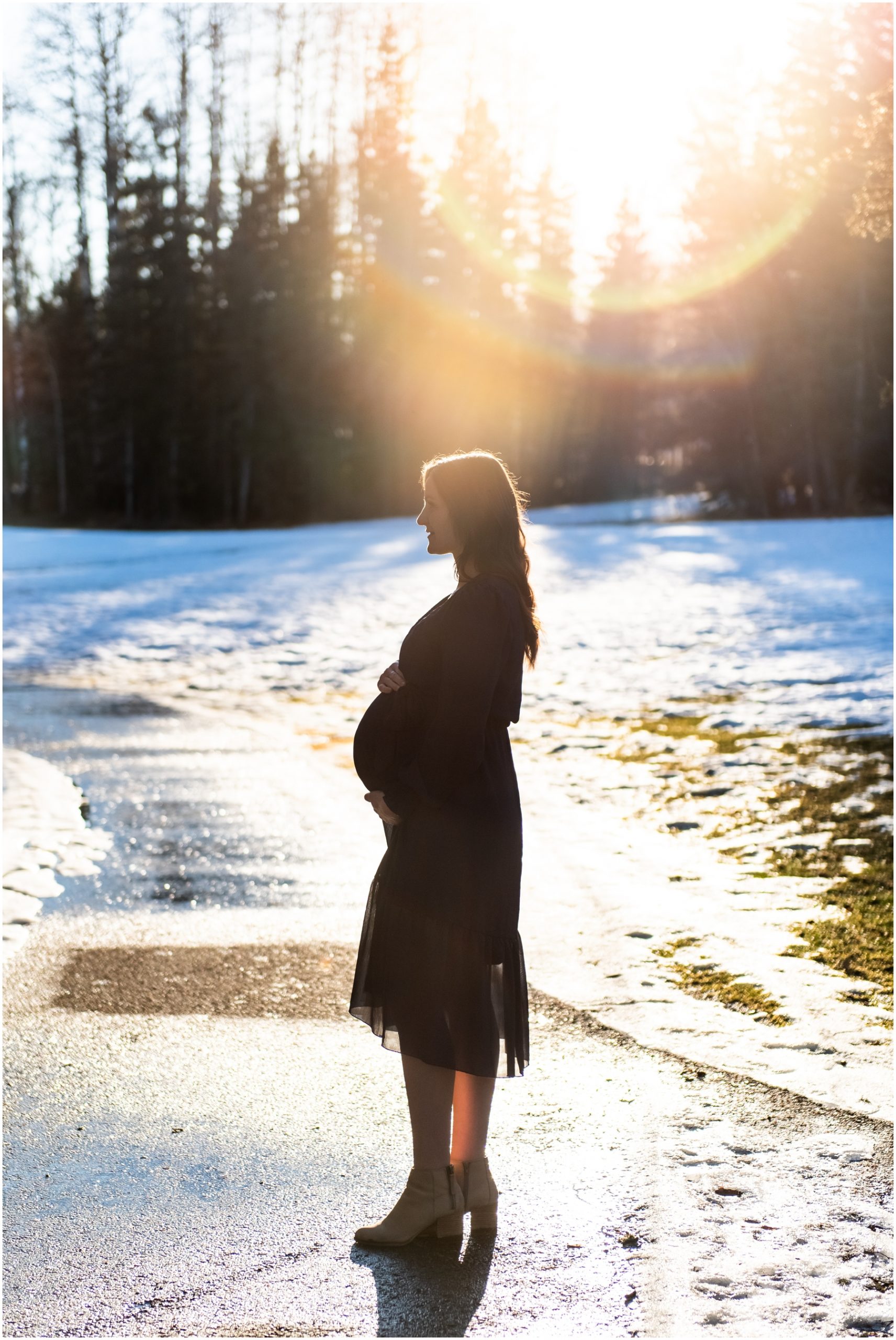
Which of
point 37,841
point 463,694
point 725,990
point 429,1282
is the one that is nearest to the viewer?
point 429,1282

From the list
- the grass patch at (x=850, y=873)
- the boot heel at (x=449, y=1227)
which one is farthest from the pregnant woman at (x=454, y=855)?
the grass patch at (x=850, y=873)

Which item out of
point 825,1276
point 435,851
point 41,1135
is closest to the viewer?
point 825,1276

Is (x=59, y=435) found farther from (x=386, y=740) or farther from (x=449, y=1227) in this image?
(x=449, y=1227)

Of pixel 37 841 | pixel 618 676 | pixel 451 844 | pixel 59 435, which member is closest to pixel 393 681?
pixel 451 844

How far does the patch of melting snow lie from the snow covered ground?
75.9 inches

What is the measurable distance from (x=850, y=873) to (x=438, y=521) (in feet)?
12.2

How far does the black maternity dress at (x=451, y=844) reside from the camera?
321cm

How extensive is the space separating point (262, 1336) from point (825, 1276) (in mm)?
1272

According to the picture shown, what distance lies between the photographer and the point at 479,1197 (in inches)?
128

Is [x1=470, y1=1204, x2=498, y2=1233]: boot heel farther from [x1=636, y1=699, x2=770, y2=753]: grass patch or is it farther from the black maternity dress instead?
[x1=636, y1=699, x2=770, y2=753]: grass patch

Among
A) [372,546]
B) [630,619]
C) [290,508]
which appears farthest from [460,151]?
[630,619]

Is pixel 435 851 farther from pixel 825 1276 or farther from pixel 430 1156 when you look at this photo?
pixel 825 1276

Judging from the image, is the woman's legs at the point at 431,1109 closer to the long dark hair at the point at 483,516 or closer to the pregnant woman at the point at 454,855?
the pregnant woman at the point at 454,855

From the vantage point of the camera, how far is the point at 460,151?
4381 centimetres
